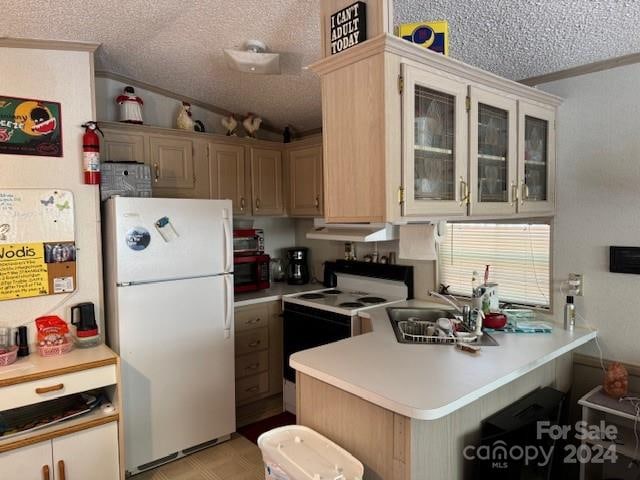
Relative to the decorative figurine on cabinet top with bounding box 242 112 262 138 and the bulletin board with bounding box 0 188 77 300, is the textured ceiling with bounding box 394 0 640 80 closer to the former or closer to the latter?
the decorative figurine on cabinet top with bounding box 242 112 262 138

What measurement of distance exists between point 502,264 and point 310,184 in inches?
65.4

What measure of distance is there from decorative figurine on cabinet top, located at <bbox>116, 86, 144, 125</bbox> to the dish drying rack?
7.59 ft

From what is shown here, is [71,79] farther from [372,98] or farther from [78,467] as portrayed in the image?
[78,467]

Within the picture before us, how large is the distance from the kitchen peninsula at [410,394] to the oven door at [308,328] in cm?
77

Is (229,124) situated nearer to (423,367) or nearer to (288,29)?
(288,29)

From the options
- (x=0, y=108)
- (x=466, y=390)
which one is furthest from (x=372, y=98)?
(x=0, y=108)

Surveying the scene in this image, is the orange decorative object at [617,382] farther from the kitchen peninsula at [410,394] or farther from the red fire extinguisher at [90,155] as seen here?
the red fire extinguisher at [90,155]

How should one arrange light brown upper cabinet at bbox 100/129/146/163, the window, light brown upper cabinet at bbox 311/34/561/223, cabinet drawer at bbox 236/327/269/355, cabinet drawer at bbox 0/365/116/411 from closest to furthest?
1. light brown upper cabinet at bbox 311/34/561/223
2. cabinet drawer at bbox 0/365/116/411
3. the window
4. light brown upper cabinet at bbox 100/129/146/163
5. cabinet drawer at bbox 236/327/269/355

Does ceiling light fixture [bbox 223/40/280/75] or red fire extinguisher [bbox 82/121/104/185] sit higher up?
ceiling light fixture [bbox 223/40/280/75]

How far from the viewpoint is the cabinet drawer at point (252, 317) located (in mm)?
3289

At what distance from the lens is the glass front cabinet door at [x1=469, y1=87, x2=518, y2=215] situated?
212 cm

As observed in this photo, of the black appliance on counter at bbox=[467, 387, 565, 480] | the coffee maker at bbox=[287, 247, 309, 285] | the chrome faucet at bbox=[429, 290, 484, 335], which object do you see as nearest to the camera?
the black appliance on counter at bbox=[467, 387, 565, 480]

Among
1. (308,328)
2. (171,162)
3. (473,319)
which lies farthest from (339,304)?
(171,162)

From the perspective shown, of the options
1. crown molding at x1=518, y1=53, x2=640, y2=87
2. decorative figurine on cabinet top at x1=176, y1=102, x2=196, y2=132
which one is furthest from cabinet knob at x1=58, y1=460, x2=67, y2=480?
crown molding at x1=518, y1=53, x2=640, y2=87
